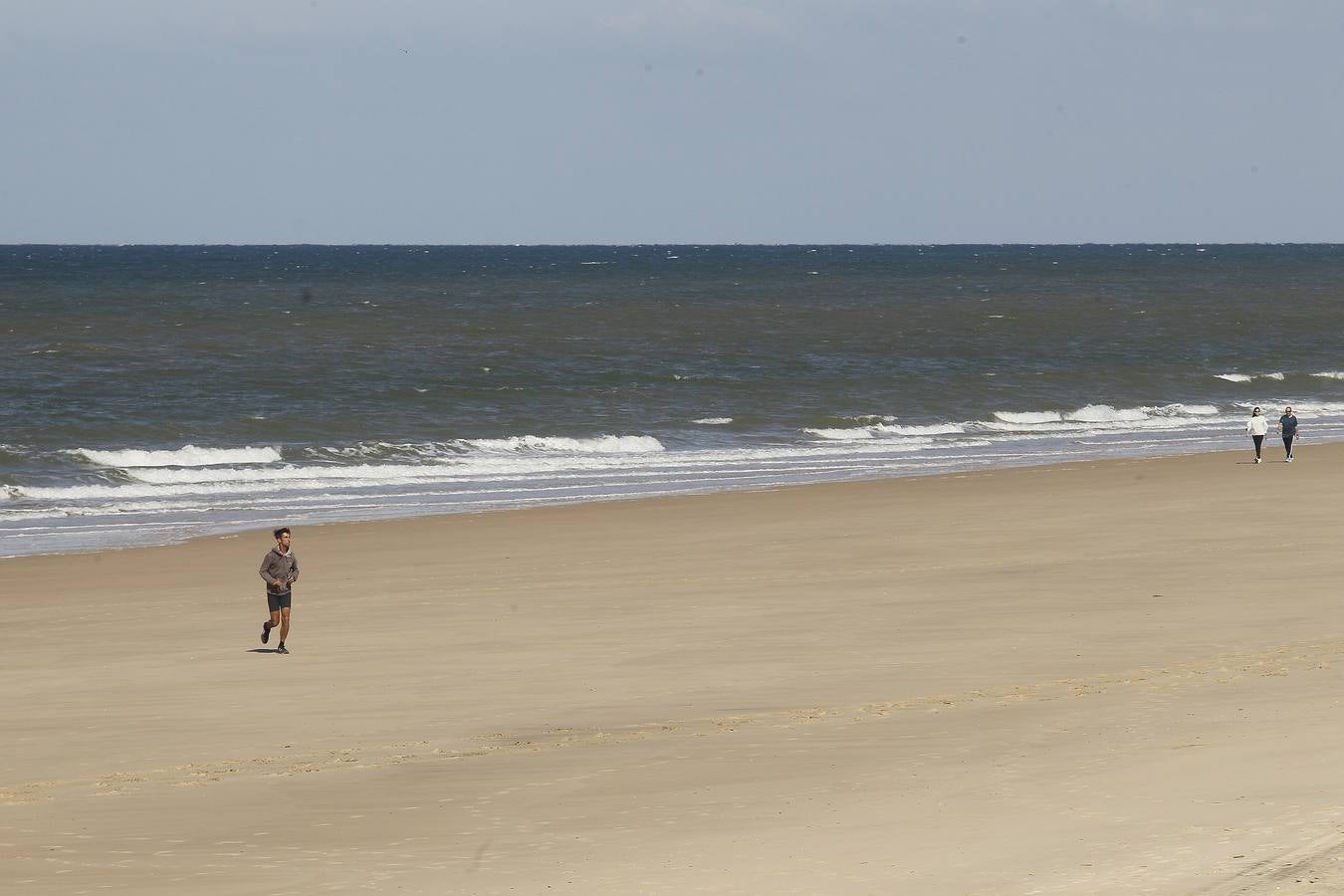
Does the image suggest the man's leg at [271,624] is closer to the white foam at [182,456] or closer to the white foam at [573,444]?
the white foam at [182,456]

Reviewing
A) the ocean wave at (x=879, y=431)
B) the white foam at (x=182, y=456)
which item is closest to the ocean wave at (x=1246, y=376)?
the ocean wave at (x=879, y=431)

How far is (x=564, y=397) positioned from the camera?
43656 mm

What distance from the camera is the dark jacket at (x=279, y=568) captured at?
1475cm

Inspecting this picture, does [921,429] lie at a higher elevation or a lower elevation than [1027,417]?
lower

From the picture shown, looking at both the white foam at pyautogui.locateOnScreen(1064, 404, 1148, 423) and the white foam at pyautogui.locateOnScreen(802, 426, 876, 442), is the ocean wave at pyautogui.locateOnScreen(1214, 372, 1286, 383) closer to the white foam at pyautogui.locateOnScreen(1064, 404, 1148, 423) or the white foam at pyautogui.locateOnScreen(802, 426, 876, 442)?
the white foam at pyautogui.locateOnScreen(1064, 404, 1148, 423)

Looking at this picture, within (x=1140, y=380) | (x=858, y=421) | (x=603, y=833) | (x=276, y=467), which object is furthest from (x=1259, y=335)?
(x=603, y=833)

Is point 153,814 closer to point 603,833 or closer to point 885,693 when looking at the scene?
point 603,833

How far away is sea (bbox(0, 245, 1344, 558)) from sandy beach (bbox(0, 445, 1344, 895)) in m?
6.35

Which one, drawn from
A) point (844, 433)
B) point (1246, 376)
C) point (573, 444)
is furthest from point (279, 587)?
point (1246, 376)

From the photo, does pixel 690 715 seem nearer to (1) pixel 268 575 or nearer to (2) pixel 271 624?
(2) pixel 271 624

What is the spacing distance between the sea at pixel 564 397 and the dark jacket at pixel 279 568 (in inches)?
295

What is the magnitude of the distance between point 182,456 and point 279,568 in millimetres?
18836

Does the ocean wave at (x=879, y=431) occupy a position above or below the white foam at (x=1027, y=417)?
below

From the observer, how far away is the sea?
28.9 m
